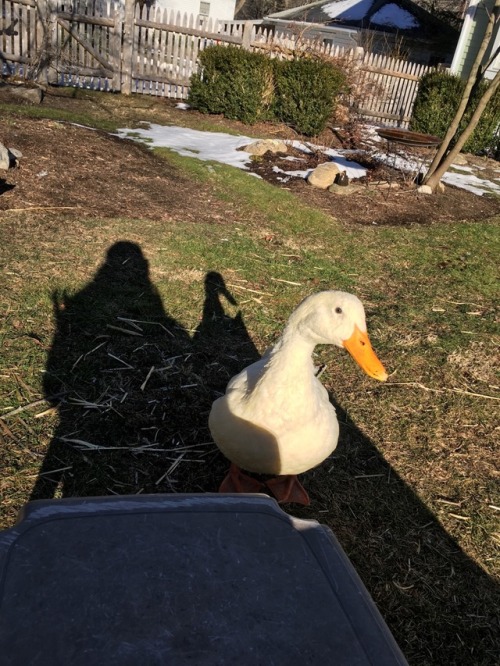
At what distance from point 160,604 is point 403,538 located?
1995 mm

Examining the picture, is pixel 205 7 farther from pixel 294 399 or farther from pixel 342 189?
pixel 294 399

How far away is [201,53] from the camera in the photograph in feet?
45.0

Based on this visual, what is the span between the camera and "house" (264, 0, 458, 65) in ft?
92.9

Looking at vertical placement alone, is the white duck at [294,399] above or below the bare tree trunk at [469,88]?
below

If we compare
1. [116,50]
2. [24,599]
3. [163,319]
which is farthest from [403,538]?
[116,50]

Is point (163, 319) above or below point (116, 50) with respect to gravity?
below

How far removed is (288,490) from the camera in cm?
273

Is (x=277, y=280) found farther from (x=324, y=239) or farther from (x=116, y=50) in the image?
(x=116, y=50)

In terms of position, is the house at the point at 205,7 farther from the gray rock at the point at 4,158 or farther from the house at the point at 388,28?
the gray rock at the point at 4,158

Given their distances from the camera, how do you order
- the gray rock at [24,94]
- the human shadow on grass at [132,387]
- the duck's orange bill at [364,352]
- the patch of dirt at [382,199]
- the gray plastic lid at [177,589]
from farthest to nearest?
the gray rock at [24,94] → the patch of dirt at [382,199] → the human shadow on grass at [132,387] → the duck's orange bill at [364,352] → the gray plastic lid at [177,589]

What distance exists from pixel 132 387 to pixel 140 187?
4.79 metres

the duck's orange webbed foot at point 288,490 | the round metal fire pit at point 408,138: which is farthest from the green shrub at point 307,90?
the duck's orange webbed foot at point 288,490

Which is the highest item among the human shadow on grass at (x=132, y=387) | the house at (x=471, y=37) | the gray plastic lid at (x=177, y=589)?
the house at (x=471, y=37)

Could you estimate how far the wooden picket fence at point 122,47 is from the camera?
13305 millimetres
